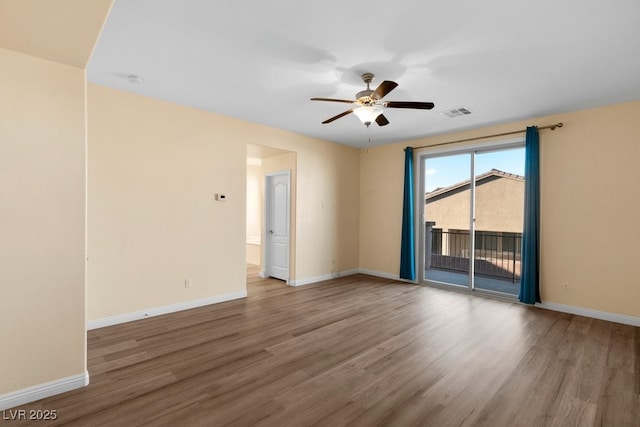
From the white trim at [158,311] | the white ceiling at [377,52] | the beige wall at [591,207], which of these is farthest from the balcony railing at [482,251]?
the white trim at [158,311]

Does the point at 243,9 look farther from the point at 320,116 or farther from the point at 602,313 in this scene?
the point at 602,313

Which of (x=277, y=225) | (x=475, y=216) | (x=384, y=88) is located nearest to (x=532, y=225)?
(x=475, y=216)

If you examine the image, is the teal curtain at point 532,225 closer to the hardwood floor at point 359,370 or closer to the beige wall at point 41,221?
the hardwood floor at point 359,370

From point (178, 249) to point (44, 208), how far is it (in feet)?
6.65

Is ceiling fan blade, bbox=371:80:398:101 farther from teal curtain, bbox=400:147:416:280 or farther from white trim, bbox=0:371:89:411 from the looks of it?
white trim, bbox=0:371:89:411

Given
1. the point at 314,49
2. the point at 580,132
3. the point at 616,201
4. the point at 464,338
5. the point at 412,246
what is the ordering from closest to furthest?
the point at 314,49
the point at 464,338
the point at 616,201
the point at 580,132
the point at 412,246

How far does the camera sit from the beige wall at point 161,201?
363cm

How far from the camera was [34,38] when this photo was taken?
78.6 inches

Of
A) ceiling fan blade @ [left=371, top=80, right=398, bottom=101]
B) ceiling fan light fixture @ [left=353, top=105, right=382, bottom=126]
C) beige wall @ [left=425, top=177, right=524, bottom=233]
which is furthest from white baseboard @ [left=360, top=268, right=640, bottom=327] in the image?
ceiling fan blade @ [left=371, top=80, right=398, bottom=101]

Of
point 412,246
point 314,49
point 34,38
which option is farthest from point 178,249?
point 412,246

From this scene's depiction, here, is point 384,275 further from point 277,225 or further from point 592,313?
point 592,313

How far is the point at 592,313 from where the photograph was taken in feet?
13.7

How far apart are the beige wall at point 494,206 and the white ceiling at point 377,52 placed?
1.44 metres

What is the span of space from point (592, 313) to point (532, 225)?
1.38m
